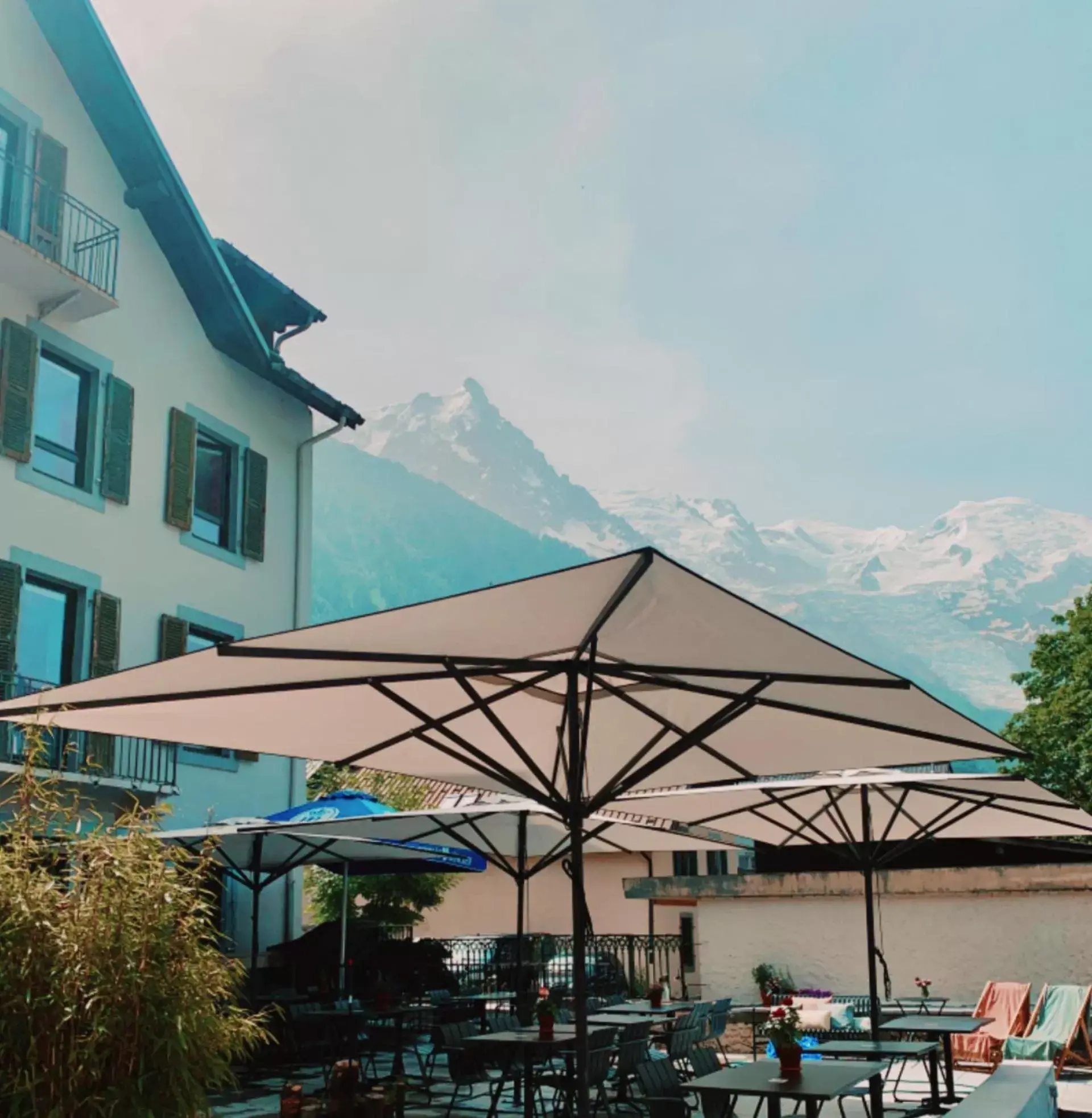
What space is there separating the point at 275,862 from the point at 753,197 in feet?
142

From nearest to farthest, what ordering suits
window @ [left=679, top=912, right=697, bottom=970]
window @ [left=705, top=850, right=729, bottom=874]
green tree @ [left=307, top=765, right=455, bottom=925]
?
1. window @ [left=679, top=912, right=697, bottom=970]
2. green tree @ [left=307, top=765, right=455, bottom=925]
3. window @ [left=705, top=850, right=729, bottom=874]

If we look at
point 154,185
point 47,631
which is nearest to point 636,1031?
point 47,631

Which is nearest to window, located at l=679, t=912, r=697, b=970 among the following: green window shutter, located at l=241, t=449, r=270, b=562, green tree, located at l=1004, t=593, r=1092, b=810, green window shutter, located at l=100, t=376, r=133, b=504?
green window shutter, located at l=241, t=449, r=270, b=562

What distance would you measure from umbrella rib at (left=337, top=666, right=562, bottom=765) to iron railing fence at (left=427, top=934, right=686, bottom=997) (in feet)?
28.7

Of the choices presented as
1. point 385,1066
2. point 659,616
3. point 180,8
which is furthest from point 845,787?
point 180,8

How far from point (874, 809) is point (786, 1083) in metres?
3.80

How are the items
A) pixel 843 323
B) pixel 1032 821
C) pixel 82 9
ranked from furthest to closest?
pixel 843 323 → pixel 82 9 → pixel 1032 821

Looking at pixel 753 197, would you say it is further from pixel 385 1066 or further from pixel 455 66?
pixel 385 1066

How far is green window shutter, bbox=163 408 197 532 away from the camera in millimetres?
15320

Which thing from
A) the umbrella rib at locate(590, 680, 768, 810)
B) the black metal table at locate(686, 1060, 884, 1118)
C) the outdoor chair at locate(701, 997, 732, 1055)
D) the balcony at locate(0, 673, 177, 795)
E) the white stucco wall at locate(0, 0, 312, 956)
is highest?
the white stucco wall at locate(0, 0, 312, 956)

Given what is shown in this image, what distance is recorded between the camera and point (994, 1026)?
12.8 meters

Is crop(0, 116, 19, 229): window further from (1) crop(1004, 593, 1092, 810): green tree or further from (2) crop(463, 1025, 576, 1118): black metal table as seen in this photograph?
(1) crop(1004, 593, 1092, 810): green tree

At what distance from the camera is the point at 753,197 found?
5147 cm

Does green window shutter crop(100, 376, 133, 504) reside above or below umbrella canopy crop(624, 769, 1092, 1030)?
above
